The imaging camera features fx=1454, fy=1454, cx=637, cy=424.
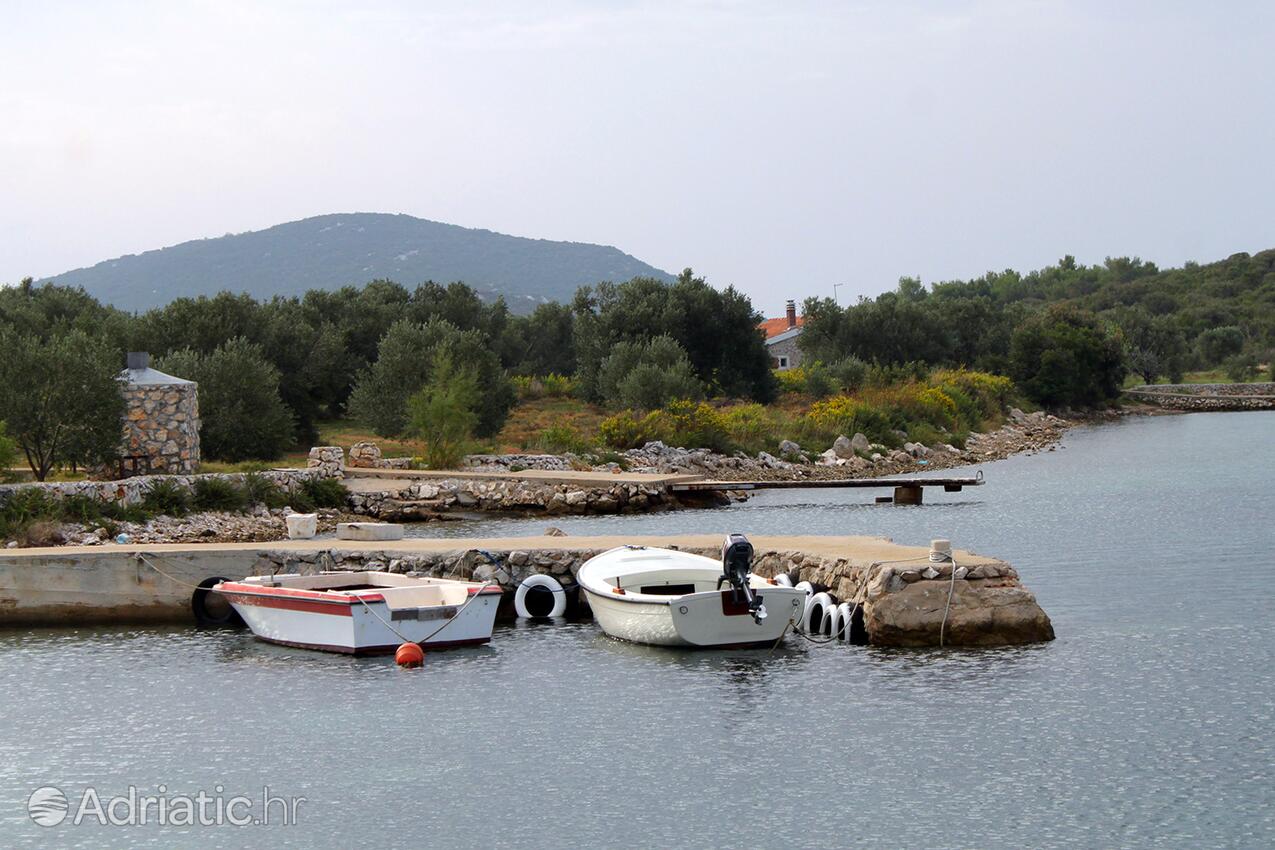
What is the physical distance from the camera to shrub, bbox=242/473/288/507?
111 feet

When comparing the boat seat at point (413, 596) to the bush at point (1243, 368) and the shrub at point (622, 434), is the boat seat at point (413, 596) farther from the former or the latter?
the bush at point (1243, 368)

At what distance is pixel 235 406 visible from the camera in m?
39.6

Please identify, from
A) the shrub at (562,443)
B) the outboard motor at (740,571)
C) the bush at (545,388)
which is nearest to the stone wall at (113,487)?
the shrub at (562,443)

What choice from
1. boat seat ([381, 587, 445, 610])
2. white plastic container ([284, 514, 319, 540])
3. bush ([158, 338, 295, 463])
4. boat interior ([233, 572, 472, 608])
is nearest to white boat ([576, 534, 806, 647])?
boat interior ([233, 572, 472, 608])

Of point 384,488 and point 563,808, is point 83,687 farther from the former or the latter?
point 384,488

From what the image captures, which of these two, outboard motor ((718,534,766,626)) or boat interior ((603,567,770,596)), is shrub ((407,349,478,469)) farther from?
outboard motor ((718,534,766,626))

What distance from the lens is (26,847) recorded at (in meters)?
12.6

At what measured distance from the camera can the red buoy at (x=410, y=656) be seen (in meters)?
19.0

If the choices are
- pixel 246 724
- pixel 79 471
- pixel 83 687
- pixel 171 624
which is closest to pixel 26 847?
pixel 246 724

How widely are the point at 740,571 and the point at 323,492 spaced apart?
19.1 meters

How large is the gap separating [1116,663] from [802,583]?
14.6ft

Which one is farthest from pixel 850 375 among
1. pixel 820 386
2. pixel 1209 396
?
pixel 1209 396

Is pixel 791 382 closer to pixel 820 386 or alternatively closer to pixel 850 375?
pixel 850 375

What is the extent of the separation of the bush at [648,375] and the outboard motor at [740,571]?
31.4 metres
